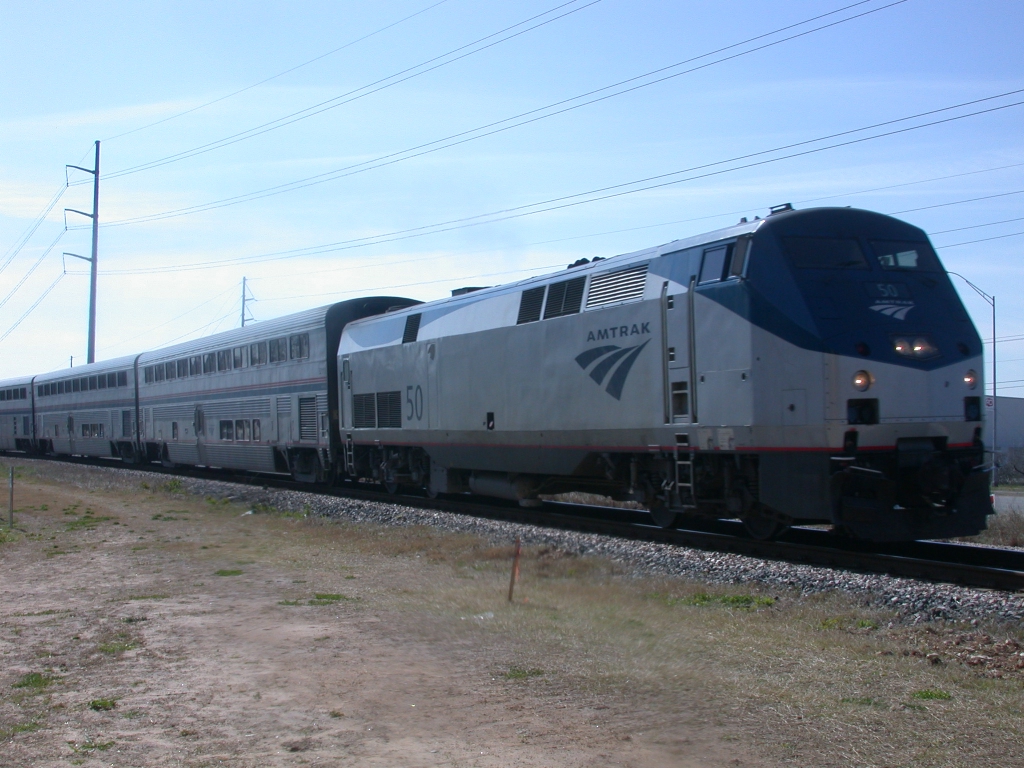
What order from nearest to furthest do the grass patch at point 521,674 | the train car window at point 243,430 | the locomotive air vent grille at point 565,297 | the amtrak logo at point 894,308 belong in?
the grass patch at point 521,674 < the amtrak logo at point 894,308 < the locomotive air vent grille at point 565,297 < the train car window at point 243,430

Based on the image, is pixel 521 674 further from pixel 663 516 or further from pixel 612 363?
pixel 612 363

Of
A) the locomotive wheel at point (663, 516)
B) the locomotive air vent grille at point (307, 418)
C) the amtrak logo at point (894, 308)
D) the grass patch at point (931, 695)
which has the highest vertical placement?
the amtrak logo at point (894, 308)

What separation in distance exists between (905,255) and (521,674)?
7581mm

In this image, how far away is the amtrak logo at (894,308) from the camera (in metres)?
10.6

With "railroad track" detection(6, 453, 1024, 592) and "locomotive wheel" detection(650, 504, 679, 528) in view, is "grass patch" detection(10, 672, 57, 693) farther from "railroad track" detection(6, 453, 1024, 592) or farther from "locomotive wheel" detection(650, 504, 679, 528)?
"locomotive wheel" detection(650, 504, 679, 528)

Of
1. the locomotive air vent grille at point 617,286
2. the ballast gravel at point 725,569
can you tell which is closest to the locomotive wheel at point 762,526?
the ballast gravel at point 725,569

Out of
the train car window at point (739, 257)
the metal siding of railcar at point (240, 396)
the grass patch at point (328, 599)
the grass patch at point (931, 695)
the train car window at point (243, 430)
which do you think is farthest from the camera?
the train car window at point (243, 430)

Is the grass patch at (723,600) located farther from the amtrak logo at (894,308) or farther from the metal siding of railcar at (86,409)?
the metal siding of railcar at (86,409)

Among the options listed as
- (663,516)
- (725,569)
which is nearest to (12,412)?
(663,516)

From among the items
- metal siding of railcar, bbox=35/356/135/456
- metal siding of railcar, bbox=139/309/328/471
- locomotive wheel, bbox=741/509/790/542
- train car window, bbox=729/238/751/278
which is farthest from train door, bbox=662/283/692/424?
metal siding of railcar, bbox=35/356/135/456

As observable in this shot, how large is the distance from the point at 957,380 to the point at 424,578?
20.9 ft

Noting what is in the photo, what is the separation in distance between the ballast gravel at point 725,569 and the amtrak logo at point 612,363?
2052mm

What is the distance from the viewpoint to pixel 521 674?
6.59m

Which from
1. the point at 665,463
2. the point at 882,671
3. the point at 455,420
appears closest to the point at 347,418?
the point at 455,420
